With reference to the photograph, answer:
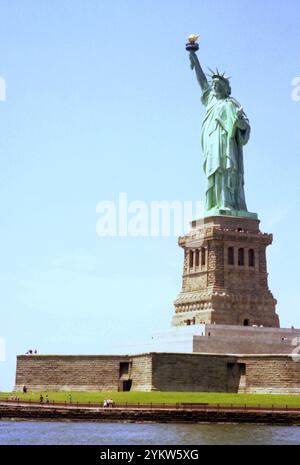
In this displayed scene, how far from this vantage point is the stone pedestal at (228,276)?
66188 mm

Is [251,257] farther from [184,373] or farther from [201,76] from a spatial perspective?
[201,76]

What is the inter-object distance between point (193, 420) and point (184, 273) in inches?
919

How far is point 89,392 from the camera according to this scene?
6012cm

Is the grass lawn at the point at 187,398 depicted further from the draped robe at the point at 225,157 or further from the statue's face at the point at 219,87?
the statue's face at the point at 219,87

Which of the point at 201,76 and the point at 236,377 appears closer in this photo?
the point at 236,377

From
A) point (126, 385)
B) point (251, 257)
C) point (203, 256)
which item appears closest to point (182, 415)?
point (126, 385)

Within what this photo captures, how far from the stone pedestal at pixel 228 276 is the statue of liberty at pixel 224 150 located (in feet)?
5.86

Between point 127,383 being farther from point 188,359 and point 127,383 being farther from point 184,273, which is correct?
point 184,273

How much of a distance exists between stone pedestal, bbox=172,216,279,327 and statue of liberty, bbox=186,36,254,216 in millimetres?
1787

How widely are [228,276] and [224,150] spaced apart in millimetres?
9501

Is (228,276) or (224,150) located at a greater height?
(224,150)

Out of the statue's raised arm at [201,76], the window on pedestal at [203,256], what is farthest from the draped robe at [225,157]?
the window on pedestal at [203,256]

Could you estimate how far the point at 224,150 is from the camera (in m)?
70.1
